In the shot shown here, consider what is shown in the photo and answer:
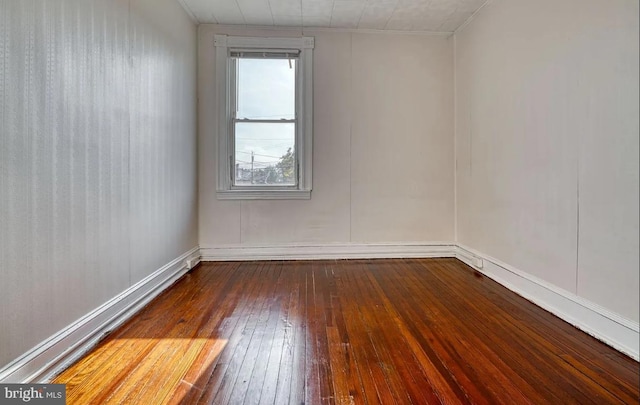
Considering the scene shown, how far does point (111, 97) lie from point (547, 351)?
9.23ft

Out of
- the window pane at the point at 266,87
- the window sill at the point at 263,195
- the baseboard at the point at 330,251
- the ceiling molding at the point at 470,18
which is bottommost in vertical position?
the baseboard at the point at 330,251

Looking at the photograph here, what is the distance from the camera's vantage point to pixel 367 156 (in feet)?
10.7

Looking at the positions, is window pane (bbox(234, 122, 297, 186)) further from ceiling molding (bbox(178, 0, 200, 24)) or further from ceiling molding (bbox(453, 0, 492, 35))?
ceiling molding (bbox(453, 0, 492, 35))

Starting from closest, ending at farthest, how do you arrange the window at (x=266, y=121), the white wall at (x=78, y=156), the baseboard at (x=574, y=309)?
1. the white wall at (x=78, y=156)
2. the baseboard at (x=574, y=309)
3. the window at (x=266, y=121)

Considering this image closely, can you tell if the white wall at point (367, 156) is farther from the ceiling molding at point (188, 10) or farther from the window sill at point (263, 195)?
the ceiling molding at point (188, 10)

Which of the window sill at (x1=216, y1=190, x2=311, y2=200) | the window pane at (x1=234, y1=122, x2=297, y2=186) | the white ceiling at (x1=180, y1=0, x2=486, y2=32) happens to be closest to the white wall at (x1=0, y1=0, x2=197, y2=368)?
the white ceiling at (x1=180, y1=0, x2=486, y2=32)

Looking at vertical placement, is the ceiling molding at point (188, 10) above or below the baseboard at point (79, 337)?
above

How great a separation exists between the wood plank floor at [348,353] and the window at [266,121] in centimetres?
128

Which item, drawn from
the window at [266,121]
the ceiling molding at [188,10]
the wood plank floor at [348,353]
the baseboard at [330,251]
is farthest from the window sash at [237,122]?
the wood plank floor at [348,353]

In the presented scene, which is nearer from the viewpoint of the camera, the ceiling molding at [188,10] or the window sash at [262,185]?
the ceiling molding at [188,10]

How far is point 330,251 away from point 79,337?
2.23 meters

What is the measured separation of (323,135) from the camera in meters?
3.24

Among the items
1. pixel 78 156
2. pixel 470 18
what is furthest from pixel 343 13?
pixel 78 156

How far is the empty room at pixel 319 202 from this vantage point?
1.27 m
